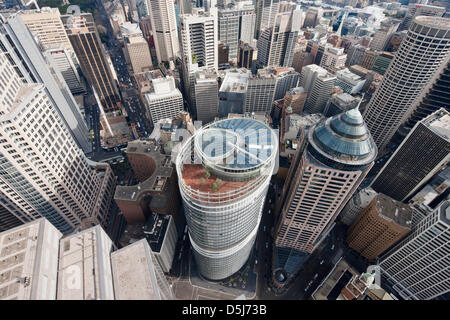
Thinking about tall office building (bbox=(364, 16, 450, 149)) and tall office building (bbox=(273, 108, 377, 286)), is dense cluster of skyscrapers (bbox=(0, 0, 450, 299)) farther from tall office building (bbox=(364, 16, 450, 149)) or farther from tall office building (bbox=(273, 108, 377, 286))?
tall office building (bbox=(364, 16, 450, 149))

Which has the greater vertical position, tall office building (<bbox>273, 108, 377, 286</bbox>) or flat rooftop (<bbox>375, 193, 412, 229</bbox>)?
tall office building (<bbox>273, 108, 377, 286</bbox>)

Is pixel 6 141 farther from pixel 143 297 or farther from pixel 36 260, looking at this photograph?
pixel 143 297

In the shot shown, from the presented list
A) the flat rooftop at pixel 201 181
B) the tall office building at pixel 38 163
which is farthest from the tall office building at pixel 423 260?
the tall office building at pixel 38 163

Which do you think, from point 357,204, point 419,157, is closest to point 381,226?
point 357,204

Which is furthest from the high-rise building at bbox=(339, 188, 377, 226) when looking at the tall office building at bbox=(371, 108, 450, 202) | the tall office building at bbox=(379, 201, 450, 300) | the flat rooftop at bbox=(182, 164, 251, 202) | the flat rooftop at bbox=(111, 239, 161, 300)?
the flat rooftop at bbox=(111, 239, 161, 300)

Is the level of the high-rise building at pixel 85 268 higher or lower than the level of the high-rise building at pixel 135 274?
higher

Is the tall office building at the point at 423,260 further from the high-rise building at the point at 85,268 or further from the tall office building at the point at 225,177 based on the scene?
the high-rise building at the point at 85,268

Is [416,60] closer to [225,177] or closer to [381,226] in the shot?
[381,226]
